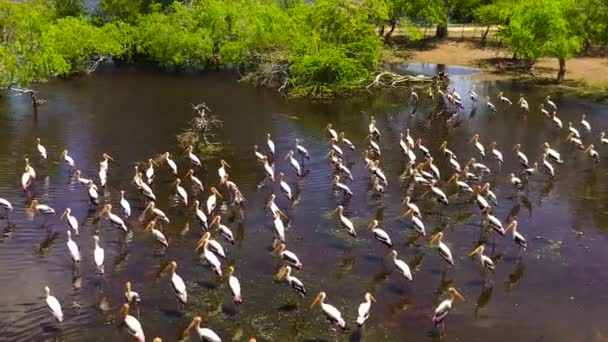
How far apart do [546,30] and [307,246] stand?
32696mm

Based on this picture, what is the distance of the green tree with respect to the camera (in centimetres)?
A: 4816

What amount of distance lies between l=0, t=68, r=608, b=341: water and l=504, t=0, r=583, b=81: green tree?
8952 millimetres

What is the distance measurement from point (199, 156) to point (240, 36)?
21975mm

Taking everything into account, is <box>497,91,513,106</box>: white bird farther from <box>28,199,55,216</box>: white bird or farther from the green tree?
<box>28,199,55,216</box>: white bird

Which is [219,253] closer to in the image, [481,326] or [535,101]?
[481,326]

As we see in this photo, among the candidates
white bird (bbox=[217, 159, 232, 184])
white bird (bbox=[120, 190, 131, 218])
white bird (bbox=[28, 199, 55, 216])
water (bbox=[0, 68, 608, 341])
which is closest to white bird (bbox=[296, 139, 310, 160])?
water (bbox=[0, 68, 608, 341])

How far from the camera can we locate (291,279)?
2016cm

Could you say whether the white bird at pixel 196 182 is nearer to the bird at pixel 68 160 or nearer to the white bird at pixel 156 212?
the white bird at pixel 156 212

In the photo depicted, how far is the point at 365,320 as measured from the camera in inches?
754

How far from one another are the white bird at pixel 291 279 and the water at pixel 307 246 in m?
0.36

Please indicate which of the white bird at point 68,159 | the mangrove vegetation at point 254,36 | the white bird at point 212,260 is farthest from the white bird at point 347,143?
the white bird at point 212,260

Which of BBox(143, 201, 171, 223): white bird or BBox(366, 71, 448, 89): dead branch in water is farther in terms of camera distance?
BBox(366, 71, 448, 89): dead branch in water

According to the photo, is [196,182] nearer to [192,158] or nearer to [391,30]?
[192,158]

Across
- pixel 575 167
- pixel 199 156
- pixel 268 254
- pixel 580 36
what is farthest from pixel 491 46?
pixel 268 254
